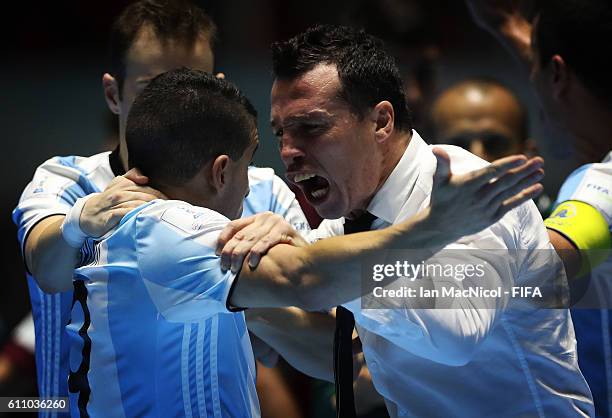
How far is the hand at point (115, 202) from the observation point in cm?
241

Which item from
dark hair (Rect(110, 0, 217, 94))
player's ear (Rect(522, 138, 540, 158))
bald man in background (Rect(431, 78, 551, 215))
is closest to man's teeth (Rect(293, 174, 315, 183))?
dark hair (Rect(110, 0, 217, 94))

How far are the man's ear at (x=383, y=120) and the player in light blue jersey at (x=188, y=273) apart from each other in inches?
12.8

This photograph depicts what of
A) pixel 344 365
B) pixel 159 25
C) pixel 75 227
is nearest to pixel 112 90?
pixel 159 25

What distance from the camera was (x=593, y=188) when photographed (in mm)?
2939

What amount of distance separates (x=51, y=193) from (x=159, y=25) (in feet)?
2.22

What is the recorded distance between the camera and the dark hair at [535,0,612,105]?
10.8 feet

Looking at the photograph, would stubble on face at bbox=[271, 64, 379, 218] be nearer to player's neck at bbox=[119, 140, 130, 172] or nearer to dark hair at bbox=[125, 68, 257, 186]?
dark hair at bbox=[125, 68, 257, 186]

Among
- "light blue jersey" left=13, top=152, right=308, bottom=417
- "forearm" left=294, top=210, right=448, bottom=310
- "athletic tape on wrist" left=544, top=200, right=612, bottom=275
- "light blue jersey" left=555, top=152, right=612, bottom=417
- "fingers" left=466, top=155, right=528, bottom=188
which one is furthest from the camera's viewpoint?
"light blue jersey" left=13, top=152, right=308, bottom=417

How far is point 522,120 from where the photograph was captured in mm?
4395

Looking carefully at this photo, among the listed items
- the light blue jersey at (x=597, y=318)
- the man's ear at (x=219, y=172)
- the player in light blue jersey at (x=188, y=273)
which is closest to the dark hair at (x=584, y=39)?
the light blue jersey at (x=597, y=318)

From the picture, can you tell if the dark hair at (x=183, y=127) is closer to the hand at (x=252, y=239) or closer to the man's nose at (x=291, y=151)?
the man's nose at (x=291, y=151)

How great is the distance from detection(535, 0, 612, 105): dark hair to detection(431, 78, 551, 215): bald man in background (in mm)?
882

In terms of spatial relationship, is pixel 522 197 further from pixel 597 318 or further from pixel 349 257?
pixel 597 318

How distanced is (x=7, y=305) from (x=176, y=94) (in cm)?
280
